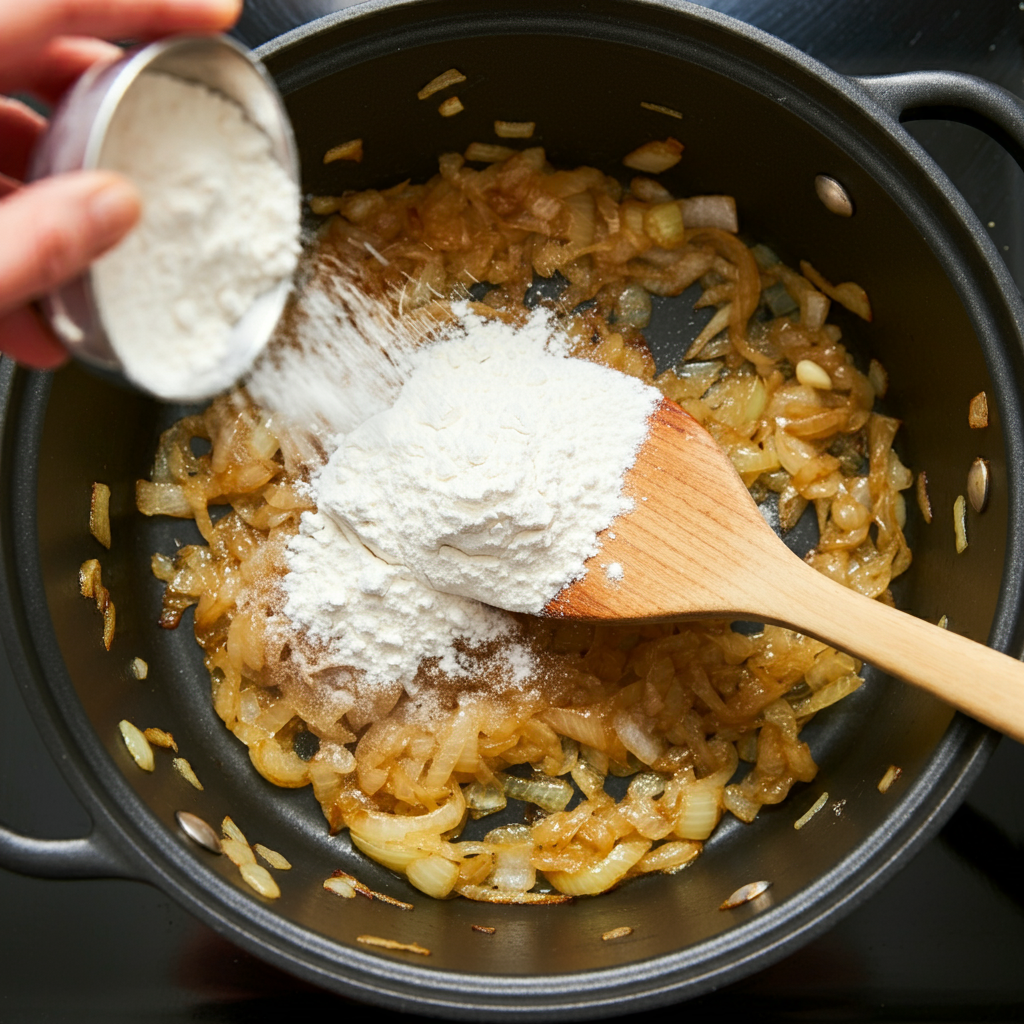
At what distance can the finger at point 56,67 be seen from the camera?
1374mm

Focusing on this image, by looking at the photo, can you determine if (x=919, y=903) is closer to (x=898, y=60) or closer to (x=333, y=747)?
(x=333, y=747)

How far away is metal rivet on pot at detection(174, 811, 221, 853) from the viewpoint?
5.69ft

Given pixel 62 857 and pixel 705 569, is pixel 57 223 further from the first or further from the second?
pixel 705 569

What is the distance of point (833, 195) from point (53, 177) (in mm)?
1460

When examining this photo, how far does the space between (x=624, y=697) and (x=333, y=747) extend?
65 cm

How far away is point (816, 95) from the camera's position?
1.70m

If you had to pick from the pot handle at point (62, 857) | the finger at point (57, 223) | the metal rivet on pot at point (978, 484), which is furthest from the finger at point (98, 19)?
the metal rivet on pot at point (978, 484)

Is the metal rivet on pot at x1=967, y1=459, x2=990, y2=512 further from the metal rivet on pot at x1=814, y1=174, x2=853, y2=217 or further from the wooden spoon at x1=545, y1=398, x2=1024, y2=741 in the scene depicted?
the metal rivet on pot at x1=814, y1=174, x2=853, y2=217

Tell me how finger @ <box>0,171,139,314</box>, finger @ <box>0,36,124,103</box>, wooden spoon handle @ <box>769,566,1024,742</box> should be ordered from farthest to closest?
wooden spoon handle @ <box>769,566,1024,742</box>
finger @ <box>0,36,124,103</box>
finger @ <box>0,171,139,314</box>

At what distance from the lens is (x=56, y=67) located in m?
1.41

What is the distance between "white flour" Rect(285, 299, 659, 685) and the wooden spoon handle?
405mm

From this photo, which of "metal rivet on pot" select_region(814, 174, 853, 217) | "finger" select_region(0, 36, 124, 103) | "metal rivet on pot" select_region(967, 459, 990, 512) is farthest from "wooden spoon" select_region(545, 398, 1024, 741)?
"finger" select_region(0, 36, 124, 103)

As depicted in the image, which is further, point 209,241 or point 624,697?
point 624,697

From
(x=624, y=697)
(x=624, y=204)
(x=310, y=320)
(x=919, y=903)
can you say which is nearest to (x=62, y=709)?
(x=310, y=320)
